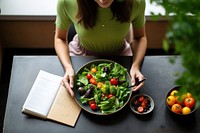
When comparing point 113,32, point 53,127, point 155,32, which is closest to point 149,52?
point 155,32

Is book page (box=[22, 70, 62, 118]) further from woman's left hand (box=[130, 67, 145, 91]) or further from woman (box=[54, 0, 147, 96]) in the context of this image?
woman's left hand (box=[130, 67, 145, 91])

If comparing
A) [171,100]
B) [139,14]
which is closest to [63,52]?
[139,14]

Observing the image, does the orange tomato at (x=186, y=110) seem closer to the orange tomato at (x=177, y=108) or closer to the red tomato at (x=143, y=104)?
the orange tomato at (x=177, y=108)

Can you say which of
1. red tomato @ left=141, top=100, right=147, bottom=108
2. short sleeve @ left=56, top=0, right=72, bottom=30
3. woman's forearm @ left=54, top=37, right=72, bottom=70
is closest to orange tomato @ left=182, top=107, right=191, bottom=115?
red tomato @ left=141, top=100, right=147, bottom=108

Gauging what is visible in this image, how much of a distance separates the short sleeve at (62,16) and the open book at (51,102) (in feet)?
0.88

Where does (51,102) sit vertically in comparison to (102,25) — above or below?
below

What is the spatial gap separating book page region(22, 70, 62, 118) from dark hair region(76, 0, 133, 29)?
0.29m

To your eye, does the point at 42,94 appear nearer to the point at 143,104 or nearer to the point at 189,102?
the point at 143,104

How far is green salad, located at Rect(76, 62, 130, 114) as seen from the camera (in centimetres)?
147

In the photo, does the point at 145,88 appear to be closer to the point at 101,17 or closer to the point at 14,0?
the point at 101,17

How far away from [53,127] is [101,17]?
0.55m

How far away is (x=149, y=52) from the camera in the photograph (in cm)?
264

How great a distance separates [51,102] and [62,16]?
0.42 metres

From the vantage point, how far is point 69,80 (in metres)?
1.54
